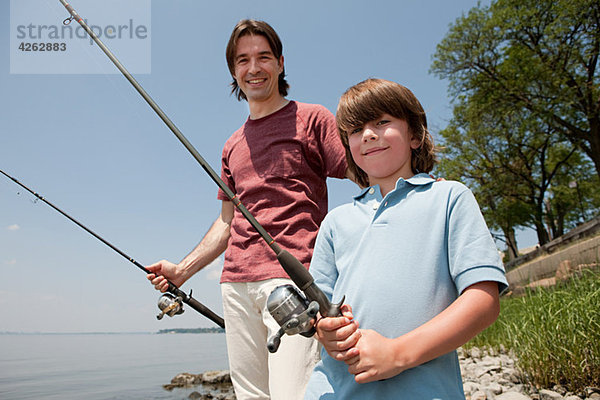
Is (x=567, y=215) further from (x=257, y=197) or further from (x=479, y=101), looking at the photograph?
(x=257, y=197)

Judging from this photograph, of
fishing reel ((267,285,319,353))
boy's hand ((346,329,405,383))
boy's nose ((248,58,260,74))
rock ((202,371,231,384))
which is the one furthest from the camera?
rock ((202,371,231,384))

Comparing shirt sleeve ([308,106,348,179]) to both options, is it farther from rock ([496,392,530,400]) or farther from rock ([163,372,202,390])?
rock ([163,372,202,390])

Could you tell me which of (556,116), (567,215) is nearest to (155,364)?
(556,116)

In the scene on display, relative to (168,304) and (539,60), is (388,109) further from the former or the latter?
(539,60)

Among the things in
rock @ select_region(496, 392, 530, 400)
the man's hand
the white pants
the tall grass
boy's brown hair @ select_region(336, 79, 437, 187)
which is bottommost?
rock @ select_region(496, 392, 530, 400)

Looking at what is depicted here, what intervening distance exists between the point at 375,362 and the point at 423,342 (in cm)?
13

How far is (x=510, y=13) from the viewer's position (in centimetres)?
1711

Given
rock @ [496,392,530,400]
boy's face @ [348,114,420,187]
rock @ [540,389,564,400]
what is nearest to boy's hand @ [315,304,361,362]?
boy's face @ [348,114,420,187]

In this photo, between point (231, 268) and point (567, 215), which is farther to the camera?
point (567, 215)

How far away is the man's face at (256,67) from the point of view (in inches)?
95.7

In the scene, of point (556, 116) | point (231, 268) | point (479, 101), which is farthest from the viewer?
point (479, 101)

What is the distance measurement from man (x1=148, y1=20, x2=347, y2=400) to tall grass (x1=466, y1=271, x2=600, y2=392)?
9.60ft

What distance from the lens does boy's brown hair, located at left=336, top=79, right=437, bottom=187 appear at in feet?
5.15

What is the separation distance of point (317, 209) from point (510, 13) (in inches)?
709
